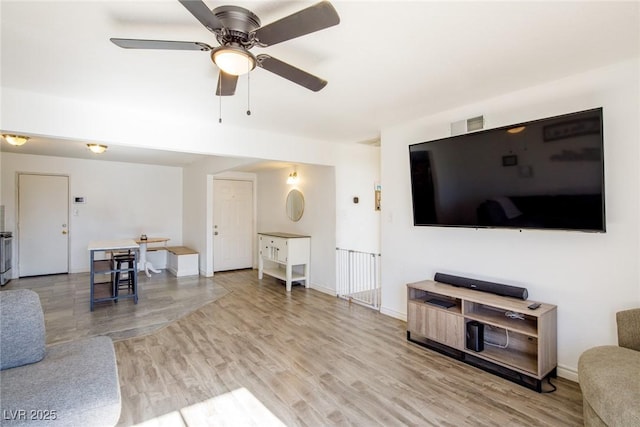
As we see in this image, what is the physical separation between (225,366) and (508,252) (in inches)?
110

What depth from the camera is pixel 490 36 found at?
1.97 meters

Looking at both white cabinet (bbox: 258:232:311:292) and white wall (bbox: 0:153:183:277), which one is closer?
white cabinet (bbox: 258:232:311:292)

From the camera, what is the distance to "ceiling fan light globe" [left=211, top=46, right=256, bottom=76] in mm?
1671

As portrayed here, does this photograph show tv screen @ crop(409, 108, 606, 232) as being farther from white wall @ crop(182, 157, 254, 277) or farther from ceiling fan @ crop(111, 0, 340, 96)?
white wall @ crop(182, 157, 254, 277)

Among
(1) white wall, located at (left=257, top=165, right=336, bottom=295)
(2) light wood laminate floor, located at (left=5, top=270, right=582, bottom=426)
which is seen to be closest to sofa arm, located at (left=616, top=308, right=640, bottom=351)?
(2) light wood laminate floor, located at (left=5, top=270, right=582, bottom=426)

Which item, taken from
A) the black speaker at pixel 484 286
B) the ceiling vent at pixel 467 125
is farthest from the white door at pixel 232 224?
the ceiling vent at pixel 467 125

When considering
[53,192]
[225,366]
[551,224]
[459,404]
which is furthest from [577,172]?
[53,192]

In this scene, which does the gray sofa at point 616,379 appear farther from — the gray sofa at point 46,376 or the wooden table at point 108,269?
the wooden table at point 108,269

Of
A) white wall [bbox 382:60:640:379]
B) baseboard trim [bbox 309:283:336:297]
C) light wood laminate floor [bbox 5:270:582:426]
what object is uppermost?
white wall [bbox 382:60:640:379]

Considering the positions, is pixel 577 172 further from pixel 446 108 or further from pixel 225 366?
pixel 225 366

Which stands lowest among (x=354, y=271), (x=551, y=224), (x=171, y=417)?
(x=171, y=417)

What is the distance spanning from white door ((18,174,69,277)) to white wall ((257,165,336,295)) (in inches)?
175

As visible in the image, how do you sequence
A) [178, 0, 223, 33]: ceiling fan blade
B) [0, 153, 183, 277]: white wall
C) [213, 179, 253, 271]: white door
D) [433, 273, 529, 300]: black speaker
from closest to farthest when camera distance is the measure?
1. [178, 0, 223, 33]: ceiling fan blade
2. [433, 273, 529, 300]: black speaker
3. [0, 153, 183, 277]: white wall
4. [213, 179, 253, 271]: white door

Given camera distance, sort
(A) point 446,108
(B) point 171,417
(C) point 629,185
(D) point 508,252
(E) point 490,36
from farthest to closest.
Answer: (A) point 446,108 → (D) point 508,252 → (C) point 629,185 → (B) point 171,417 → (E) point 490,36
